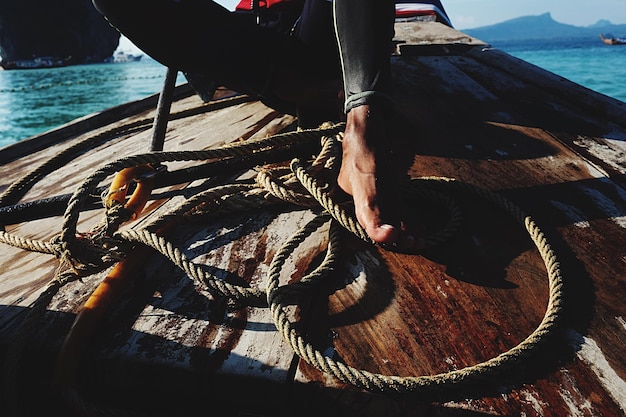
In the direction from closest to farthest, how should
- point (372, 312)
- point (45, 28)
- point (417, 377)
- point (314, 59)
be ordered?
point (417, 377) → point (372, 312) → point (314, 59) → point (45, 28)

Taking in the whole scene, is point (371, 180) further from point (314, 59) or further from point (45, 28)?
point (45, 28)

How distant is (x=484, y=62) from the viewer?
102 inches

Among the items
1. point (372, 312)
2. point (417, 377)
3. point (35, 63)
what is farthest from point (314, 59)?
point (35, 63)

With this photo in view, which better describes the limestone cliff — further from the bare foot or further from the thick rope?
the thick rope

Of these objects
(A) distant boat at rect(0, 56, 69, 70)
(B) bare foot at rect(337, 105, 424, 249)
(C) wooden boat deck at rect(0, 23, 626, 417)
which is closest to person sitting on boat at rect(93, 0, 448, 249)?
(B) bare foot at rect(337, 105, 424, 249)

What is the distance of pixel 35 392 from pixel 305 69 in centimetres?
111

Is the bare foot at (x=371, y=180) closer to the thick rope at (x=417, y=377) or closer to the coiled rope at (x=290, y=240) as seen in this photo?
the coiled rope at (x=290, y=240)

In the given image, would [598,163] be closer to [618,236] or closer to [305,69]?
[618,236]

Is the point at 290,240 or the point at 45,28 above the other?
the point at 45,28

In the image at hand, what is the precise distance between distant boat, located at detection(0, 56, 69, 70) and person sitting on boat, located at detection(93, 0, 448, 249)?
162 feet

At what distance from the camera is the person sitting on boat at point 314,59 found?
0.99 meters

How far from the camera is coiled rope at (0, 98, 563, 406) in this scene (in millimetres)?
698

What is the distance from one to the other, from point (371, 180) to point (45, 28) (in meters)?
52.4

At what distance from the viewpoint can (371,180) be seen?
0.98 metres
